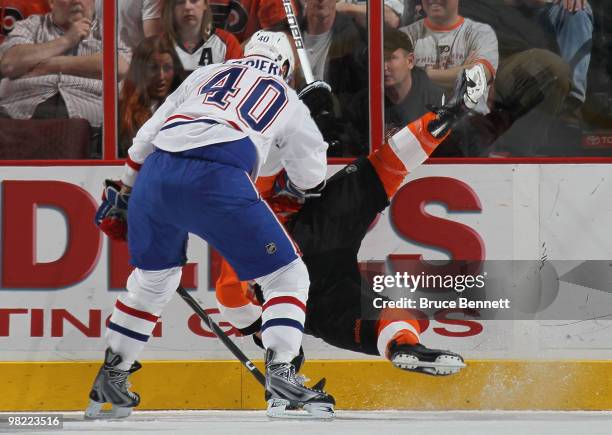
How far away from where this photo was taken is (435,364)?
496cm

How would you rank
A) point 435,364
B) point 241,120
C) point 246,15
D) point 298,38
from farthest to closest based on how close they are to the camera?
point 246,15 < point 298,38 < point 435,364 < point 241,120

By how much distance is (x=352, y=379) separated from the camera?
224 inches

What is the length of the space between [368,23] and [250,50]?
959 mm

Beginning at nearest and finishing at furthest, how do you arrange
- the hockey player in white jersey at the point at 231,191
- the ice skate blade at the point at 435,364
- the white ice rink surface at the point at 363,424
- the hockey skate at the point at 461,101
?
the hockey player in white jersey at the point at 231,191, the white ice rink surface at the point at 363,424, the ice skate blade at the point at 435,364, the hockey skate at the point at 461,101

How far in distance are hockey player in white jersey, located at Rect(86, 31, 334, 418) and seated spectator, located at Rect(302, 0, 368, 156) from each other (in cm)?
77

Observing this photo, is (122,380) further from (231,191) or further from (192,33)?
(192,33)

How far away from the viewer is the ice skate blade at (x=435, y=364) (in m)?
4.93

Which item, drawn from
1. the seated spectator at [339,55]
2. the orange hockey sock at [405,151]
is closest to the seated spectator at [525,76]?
the orange hockey sock at [405,151]

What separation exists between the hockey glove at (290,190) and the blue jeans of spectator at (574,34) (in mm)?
1291

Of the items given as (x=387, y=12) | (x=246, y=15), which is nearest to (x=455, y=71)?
(x=387, y=12)

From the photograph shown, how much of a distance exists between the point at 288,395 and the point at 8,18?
2.34 metres

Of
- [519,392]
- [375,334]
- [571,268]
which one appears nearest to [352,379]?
[375,334]

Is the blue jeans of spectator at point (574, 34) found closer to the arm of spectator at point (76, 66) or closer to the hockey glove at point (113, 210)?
the arm of spectator at point (76, 66)

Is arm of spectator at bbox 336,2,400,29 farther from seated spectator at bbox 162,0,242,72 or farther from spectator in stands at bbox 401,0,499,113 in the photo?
seated spectator at bbox 162,0,242,72
